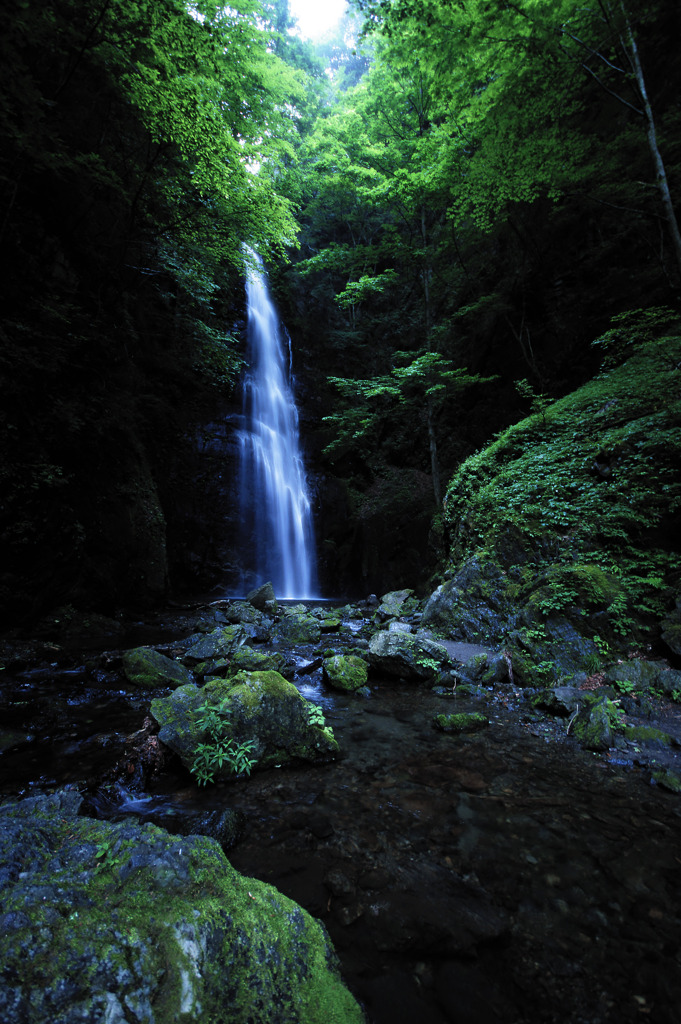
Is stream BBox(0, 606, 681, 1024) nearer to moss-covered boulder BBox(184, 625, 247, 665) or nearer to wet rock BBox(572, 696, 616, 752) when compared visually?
wet rock BBox(572, 696, 616, 752)

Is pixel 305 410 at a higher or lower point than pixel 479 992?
higher

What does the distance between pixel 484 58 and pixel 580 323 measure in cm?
639

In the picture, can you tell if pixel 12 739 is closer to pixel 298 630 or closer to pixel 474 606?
pixel 298 630

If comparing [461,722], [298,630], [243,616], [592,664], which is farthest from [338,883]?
[243,616]

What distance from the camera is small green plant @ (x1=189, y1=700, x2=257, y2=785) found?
3.26 m

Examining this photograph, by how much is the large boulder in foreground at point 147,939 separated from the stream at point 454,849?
18.6 inches

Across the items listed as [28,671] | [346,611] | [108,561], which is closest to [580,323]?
[346,611]

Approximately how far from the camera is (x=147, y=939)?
1.28 meters

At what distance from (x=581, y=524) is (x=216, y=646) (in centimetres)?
622

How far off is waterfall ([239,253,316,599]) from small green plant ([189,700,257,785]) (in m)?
12.0

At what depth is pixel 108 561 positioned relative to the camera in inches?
347

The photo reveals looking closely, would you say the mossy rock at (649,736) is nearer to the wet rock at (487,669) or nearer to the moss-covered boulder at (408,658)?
the wet rock at (487,669)

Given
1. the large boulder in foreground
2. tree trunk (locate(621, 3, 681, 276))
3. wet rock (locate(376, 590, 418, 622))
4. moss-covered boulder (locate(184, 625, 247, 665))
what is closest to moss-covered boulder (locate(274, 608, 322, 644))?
moss-covered boulder (locate(184, 625, 247, 665))

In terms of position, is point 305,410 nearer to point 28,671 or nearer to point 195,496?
point 195,496
